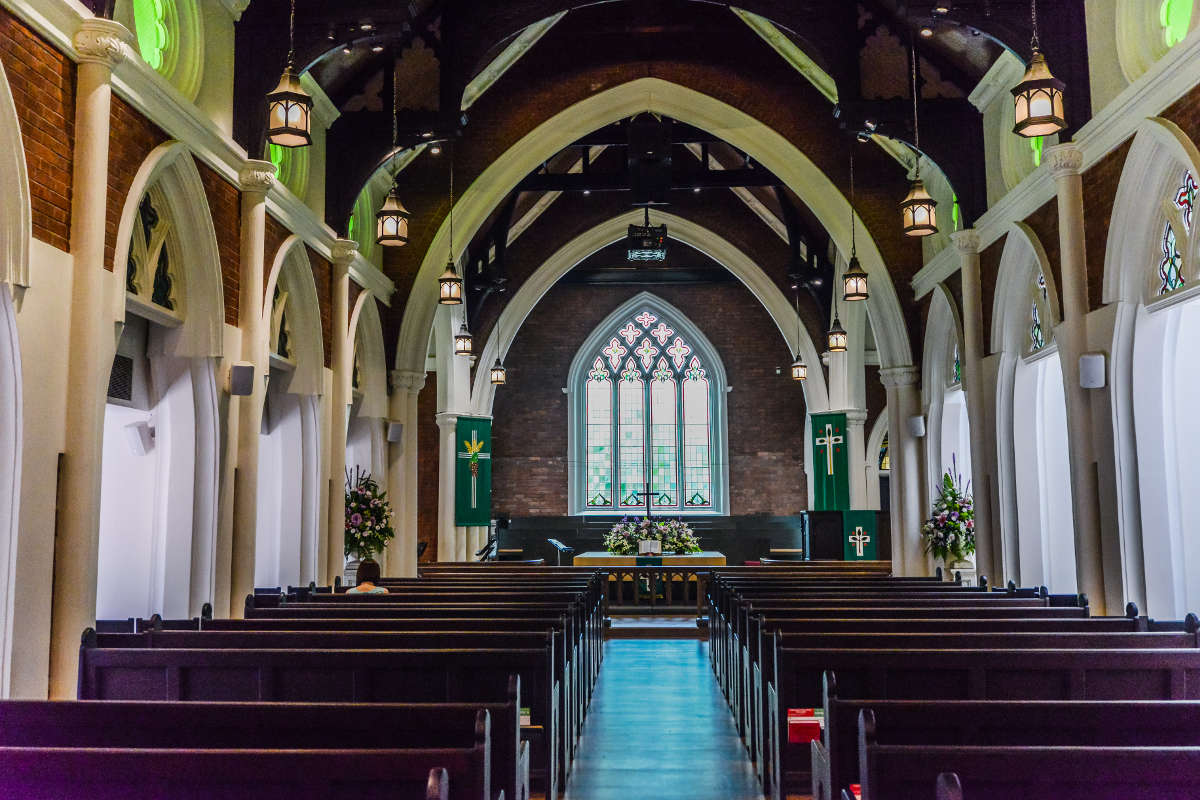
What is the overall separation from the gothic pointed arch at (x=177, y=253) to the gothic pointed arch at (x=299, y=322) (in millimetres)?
1654

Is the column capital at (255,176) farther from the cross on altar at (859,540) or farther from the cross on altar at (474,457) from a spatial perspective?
the cross on altar at (859,540)

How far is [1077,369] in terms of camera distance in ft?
22.8

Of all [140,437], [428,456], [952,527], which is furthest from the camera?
[428,456]

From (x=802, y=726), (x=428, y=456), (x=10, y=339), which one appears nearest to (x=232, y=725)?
(x=802, y=726)

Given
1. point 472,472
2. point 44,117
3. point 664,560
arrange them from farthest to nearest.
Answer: point 472,472 < point 664,560 < point 44,117

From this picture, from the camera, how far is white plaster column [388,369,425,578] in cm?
1172

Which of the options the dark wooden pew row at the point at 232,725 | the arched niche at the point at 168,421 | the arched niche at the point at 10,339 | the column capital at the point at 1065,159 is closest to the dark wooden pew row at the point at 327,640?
the arched niche at the point at 10,339

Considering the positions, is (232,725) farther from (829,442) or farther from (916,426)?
(829,442)

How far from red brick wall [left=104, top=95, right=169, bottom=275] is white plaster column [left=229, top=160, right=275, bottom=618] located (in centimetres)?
145

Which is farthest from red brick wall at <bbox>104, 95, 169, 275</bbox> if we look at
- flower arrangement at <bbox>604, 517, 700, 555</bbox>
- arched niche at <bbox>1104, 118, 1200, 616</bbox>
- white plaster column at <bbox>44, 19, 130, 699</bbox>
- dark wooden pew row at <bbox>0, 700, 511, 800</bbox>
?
flower arrangement at <bbox>604, 517, 700, 555</bbox>

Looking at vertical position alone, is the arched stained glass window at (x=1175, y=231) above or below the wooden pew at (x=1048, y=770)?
above

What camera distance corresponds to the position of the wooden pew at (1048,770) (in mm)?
2184

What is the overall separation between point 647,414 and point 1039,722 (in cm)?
1764

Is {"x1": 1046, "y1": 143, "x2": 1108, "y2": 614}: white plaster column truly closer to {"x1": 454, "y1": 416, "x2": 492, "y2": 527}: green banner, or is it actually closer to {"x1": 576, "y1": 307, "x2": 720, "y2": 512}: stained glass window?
{"x1": 454, "y1": 416, "x2": 492, "y2": 527}: green banner
